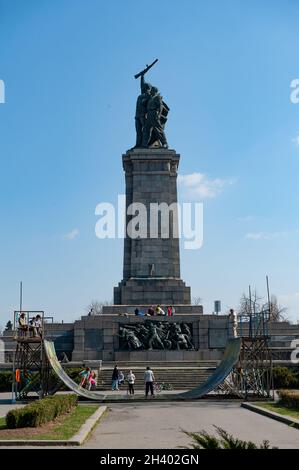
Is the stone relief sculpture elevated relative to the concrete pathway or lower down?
elevated

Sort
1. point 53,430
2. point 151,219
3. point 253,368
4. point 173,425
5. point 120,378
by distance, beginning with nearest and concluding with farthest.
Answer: point 53,430, point 173,425, point 253,368, point 120,378, point 151,219

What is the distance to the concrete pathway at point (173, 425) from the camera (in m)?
12.1

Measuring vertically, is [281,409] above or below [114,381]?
below

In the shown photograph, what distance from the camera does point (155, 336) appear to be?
Answer: 34094 mm

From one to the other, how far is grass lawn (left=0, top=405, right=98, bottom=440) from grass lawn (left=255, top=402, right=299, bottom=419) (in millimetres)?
5436

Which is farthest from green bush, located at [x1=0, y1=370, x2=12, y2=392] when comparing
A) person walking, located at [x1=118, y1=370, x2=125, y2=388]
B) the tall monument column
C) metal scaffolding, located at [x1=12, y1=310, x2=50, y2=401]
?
the tall monument column

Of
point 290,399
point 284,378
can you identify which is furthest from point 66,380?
point 284,378

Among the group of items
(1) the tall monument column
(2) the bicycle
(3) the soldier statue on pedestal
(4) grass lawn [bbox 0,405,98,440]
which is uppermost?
(3) the soldier statue on pedestal

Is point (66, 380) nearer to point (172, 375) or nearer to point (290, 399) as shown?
point (290, 399)

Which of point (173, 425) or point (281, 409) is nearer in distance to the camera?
point (173, 425)

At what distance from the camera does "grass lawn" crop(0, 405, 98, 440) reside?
40.1 feet

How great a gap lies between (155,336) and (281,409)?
16291mm

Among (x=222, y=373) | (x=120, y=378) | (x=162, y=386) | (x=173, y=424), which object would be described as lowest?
(x=162, y=386)

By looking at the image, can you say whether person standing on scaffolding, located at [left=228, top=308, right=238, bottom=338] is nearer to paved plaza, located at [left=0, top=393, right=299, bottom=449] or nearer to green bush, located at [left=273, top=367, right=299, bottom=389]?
green bush, located at [left=273, top=367, right=299, bottom=389]
